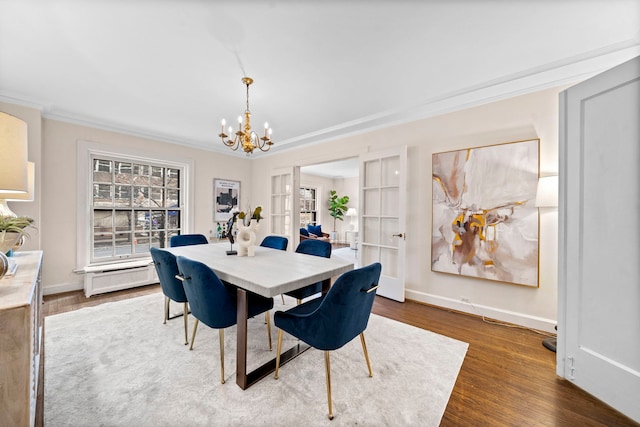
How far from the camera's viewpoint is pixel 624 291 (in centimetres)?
148

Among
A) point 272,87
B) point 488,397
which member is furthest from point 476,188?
point 272,87

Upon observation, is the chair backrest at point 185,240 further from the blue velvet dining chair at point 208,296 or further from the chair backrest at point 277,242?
the blue velvet dining chair at point 208,296

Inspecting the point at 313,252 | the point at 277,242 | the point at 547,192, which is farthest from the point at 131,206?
the point at 547,192

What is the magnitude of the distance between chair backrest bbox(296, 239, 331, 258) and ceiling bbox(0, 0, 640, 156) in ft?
5.51

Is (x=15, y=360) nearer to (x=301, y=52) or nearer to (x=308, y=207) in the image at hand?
(x=301, y=52)

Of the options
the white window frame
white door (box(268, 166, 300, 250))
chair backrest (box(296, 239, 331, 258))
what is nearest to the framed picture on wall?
white door (box(268, 166, 300, 250))

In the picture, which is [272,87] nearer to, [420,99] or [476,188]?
[420,99]

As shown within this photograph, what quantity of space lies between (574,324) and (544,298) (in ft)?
2.73

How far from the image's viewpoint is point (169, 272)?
6.69ft

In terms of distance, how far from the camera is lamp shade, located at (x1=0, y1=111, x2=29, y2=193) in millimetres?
1063

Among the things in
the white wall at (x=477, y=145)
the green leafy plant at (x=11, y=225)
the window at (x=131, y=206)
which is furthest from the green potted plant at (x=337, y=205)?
the green leafy plant at (x=11, y=225)

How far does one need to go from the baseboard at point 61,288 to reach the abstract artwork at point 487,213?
196 inches

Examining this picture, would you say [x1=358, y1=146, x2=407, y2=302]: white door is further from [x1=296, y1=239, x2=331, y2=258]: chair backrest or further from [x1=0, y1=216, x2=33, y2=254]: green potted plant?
[x1=0, y1=216, x2=33, y2=254]: green potted plant

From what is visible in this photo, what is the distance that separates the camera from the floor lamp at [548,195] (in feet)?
7.00
